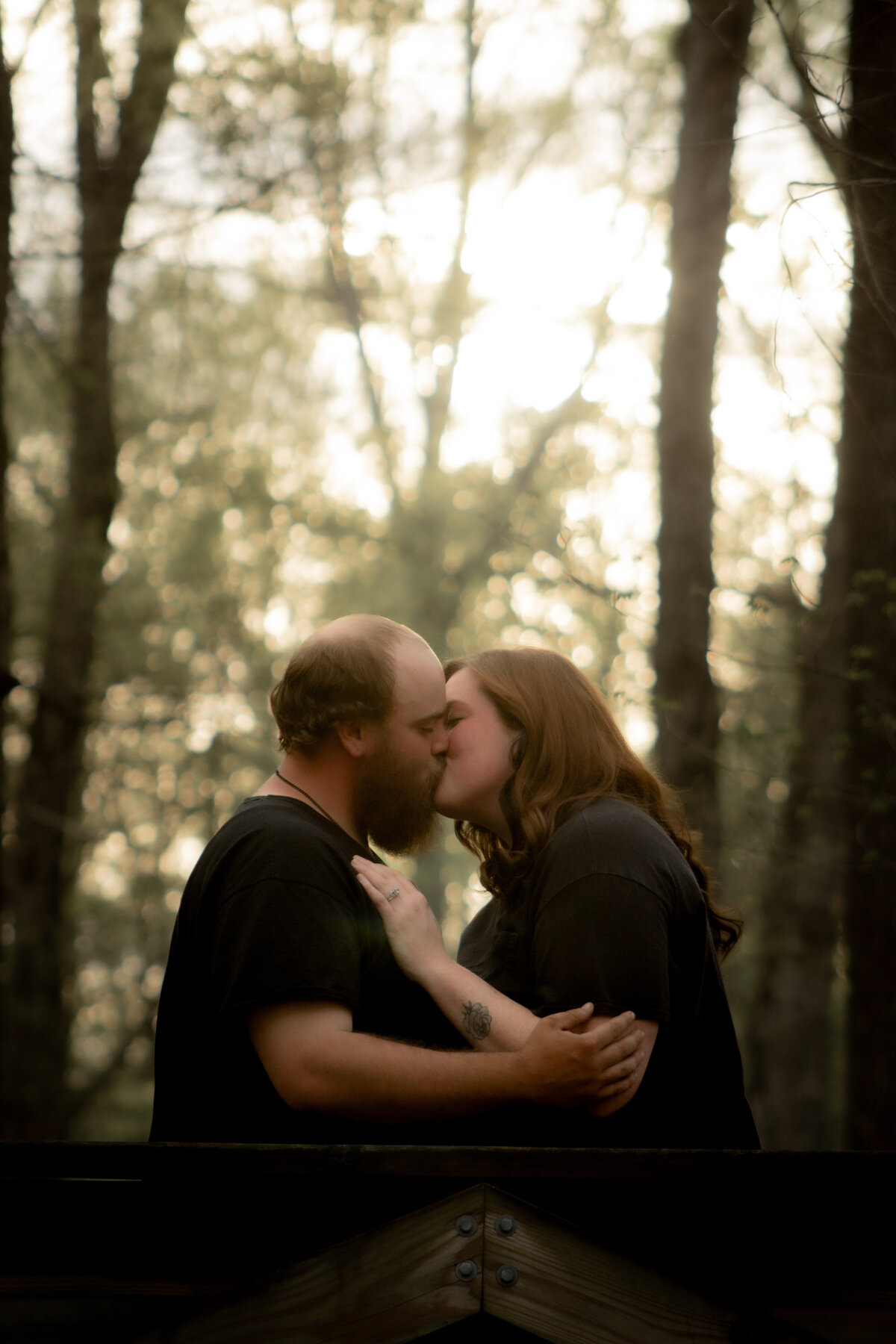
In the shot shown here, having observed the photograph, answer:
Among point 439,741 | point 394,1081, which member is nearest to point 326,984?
point 394,1081

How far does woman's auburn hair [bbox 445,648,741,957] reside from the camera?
320cm

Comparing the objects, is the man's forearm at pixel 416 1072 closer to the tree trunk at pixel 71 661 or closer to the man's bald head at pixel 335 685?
the man's bald head at pixel 335 685

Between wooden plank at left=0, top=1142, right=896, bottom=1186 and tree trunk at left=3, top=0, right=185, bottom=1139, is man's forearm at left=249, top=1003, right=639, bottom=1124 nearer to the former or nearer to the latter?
wooden plank at left=0, top=1142, right=896, bottom=1186

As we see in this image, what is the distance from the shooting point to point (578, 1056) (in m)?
2.43

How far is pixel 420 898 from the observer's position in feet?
9.83

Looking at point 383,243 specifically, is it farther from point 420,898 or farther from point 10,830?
point 420,898

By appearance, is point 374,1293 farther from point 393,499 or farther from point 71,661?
point 393,499

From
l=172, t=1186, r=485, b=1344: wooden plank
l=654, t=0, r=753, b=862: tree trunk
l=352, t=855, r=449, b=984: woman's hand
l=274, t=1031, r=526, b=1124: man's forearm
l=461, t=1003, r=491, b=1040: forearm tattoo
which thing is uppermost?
l=654, t=0, r=753, b=862: tree trunk

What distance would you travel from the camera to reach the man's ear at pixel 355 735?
343 centimetres

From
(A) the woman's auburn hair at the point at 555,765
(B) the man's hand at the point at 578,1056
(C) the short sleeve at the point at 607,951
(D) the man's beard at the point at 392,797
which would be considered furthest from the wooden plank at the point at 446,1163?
(D) the man's beard at the point at 392,797

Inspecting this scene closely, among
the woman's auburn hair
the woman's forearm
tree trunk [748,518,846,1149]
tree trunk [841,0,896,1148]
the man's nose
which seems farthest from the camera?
tree trunk [748,518,846,1149]

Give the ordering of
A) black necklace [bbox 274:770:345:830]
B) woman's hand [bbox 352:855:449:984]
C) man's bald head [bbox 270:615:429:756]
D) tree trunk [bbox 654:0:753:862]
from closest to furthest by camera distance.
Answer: woman's hand [bbox 352:855:449:984], black necklace [bbox 274:770:345:830], man's bald head [bbox 270:615:429:756], tree trunk [bbox 654:0:753:862]

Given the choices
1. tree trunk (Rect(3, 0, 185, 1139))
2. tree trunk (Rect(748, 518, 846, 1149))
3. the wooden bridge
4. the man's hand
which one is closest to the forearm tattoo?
the man's hand

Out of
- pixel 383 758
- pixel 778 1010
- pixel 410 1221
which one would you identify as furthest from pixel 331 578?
pixel 410 1221
